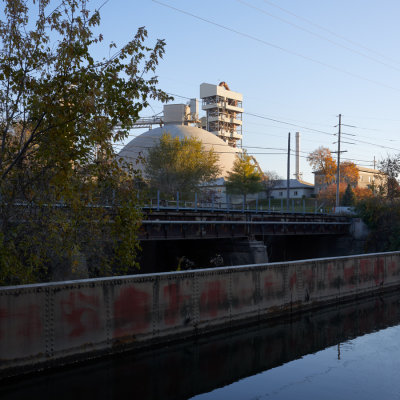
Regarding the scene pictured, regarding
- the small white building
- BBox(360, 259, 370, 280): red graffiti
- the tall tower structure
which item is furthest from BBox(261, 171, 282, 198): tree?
BBox(360, 259, 370, 280): red graffiti

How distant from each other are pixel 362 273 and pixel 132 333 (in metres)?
15.5

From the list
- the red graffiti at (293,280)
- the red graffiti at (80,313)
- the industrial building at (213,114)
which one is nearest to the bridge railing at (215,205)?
the red graffiti at (80,313)

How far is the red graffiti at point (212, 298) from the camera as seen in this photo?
54.2ft

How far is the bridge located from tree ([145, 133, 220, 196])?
34872 millimetres

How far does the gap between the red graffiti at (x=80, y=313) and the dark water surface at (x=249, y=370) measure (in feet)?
3.08

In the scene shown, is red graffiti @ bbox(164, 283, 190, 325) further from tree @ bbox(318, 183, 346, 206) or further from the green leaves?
tree @ bbox(318, 183, 346, 206)

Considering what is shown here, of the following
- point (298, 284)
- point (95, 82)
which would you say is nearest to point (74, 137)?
point (95, 82)

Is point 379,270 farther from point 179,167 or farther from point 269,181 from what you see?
point 269,181

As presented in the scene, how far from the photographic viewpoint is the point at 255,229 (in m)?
39.0

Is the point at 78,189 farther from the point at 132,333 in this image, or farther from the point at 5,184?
the point at 132,333

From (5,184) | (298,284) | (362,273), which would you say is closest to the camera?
(5,184)

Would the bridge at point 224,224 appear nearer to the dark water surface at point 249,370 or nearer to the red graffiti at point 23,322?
Result: the dark water surface at point 249,370

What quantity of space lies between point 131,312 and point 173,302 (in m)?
1.65

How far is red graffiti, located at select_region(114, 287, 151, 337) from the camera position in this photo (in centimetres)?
1395
